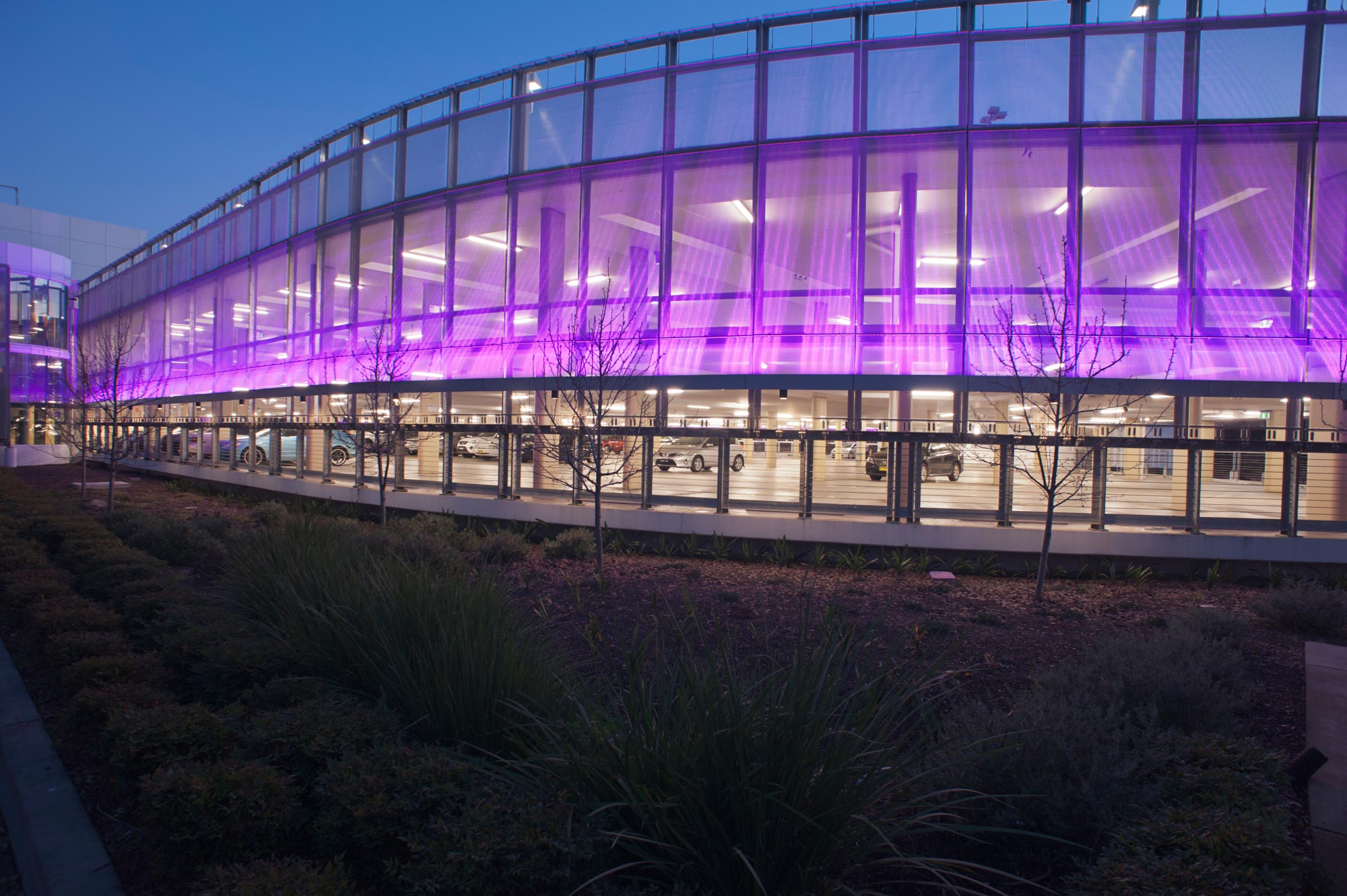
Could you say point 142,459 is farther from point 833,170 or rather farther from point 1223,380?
point 1223,380

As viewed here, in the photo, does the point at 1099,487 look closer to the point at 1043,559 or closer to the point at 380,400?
the point at 1043,559

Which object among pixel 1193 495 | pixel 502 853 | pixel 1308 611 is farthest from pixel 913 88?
pixel 502 853

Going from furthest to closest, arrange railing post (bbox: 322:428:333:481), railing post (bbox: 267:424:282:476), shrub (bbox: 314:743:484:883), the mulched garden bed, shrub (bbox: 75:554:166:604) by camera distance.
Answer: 1. railing post (bbox: 267:424:282:476)
2. railing post (bbox: 322:428:333:481)
3. shrub (bbox: 75:554:166:604)
4. the mulched garden bed
5. shrub (bbox: 314:743:484:883)

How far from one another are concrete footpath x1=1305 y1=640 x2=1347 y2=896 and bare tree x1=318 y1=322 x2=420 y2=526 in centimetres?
1430

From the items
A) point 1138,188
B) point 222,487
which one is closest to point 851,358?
point 1138,188

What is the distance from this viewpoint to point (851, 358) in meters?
15.6

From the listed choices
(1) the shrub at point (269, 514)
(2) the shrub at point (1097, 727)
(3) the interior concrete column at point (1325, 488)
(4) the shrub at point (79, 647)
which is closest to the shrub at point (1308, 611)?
(2) the shrub at point (1097, 727)

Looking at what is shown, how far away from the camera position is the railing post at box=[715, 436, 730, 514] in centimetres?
1238

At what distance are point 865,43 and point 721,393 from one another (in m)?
8.66

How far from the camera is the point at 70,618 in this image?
564 cm

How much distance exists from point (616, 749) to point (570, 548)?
28.2ft

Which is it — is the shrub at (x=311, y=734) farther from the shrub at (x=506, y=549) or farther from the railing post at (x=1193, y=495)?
the railing post at (x=1193, y=495)

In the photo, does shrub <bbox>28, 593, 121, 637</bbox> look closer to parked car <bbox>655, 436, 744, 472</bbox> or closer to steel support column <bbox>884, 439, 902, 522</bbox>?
parked car <bbox>655, 436, 744, 472</bbox>

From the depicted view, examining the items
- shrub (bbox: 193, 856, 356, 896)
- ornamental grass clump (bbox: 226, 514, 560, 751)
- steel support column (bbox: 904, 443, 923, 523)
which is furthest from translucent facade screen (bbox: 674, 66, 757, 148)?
shrub (bbox: 193, 856, 356, 896)
